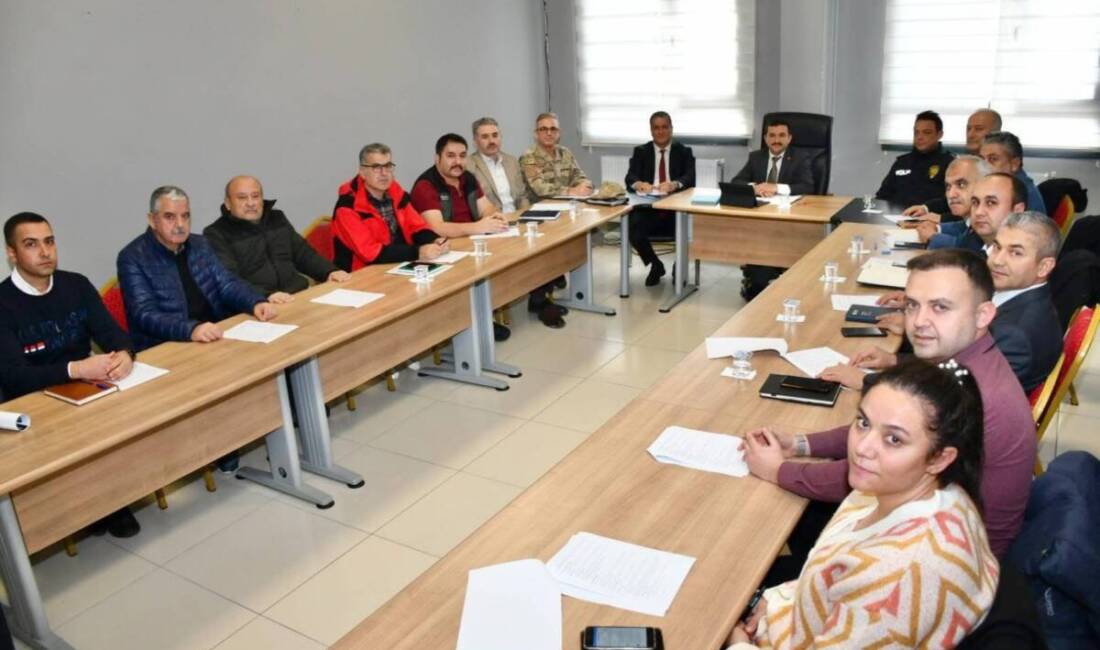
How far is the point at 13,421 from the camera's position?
2641mm

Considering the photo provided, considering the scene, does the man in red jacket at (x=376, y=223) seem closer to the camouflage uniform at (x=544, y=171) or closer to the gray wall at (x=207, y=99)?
the gray wall at (x=207, y=99)

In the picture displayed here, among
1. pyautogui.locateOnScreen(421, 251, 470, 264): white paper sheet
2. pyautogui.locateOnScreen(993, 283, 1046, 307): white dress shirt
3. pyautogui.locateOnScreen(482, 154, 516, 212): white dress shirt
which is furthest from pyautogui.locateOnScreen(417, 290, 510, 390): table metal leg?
pyautogui.locateOnScreen(993, 283, 1046, 307): white dress shirt

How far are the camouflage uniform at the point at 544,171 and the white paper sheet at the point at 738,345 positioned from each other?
340 cm

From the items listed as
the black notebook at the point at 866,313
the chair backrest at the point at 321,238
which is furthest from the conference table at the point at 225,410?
the black notebook at the point at 866,313

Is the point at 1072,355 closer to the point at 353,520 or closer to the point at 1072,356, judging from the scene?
the point at 1072,356

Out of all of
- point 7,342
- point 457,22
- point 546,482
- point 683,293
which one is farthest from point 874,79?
point 7,342

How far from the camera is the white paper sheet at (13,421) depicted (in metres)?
2.64

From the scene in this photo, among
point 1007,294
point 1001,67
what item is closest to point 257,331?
point 1007,294

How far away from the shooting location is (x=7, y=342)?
315cm

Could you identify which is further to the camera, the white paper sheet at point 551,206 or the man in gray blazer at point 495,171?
the man in gray blazer at point 495,171

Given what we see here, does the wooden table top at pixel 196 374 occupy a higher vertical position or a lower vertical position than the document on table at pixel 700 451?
higher

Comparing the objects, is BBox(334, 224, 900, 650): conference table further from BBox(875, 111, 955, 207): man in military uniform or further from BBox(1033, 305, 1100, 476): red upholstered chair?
BBox(875, 111, 955, 207): man in military uniform

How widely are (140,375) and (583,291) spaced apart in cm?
357

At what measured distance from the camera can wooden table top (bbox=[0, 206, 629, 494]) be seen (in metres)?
2.53
